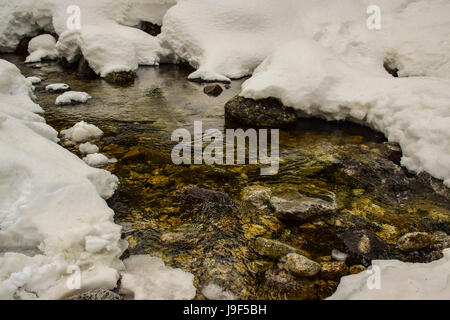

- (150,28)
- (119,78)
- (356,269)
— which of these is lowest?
(119,78)

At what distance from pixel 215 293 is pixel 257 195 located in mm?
1695

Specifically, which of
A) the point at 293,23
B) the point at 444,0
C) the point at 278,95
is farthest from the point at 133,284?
the point at 444,0

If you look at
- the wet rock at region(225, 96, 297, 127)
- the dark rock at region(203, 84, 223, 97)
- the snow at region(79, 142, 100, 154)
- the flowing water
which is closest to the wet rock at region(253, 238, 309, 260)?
the flowing water

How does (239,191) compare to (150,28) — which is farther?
(150,28)

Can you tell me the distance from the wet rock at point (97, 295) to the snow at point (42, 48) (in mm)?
11571

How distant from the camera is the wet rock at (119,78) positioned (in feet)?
32.1

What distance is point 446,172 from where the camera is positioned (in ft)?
15.6

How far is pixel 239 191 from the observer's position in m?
4.57

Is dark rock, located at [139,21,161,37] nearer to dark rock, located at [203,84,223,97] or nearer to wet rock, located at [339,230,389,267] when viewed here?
dark rock, located at [203,84,223,97]

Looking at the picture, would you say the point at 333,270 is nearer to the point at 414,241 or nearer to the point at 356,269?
the point at 356,269

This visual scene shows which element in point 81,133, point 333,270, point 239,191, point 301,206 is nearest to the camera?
point 333,270

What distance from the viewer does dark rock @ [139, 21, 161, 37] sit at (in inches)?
544

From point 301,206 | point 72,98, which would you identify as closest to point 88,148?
point 72,98

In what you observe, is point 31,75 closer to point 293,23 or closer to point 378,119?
point 293,23
